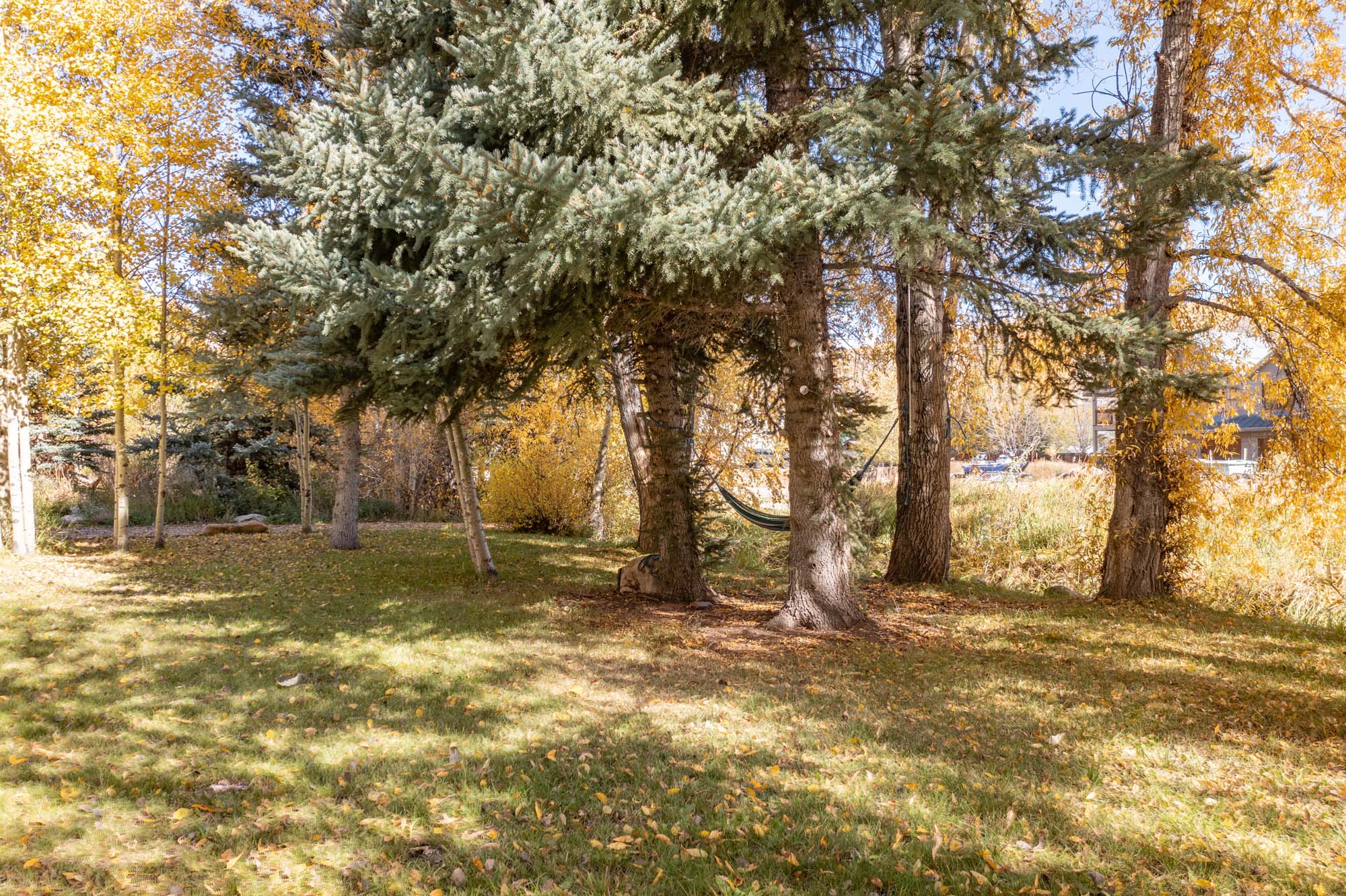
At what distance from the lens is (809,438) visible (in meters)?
6.33

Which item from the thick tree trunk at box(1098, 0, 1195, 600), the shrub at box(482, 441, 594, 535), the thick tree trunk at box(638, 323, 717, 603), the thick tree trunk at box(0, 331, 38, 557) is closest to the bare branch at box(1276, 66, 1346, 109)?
the thick tree trunk at box(1098, 0, 1195, 600)

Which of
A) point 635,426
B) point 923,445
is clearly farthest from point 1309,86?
point 635,426

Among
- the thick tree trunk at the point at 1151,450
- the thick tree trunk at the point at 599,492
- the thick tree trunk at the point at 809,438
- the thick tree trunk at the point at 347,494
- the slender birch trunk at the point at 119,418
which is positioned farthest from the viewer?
the thick tree trunk at the point at 599,492

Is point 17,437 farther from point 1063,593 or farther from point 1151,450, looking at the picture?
point 1151,450

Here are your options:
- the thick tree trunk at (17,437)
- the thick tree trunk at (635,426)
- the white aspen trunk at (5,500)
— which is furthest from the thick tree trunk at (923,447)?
the white aspen trunk at (5,500)

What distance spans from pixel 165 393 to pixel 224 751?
821 centimetres

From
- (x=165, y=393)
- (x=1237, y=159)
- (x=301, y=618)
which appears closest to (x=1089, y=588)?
(x=1237, y=159)

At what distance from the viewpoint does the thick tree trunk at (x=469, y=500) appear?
27.3 feet

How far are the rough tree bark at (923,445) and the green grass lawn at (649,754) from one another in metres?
2.23

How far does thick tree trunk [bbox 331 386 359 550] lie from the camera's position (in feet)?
37.2

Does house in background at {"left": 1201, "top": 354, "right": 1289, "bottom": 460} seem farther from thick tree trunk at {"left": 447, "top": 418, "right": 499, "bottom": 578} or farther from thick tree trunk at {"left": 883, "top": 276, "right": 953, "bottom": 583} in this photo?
thick tree trunk at {"left": 447, "top": 418, "right": 499, "bottom": 578}

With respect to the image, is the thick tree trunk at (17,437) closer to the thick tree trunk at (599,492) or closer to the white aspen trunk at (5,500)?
the white aspen trunk at (5,500)

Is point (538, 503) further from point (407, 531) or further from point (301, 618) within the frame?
point (301, 618)

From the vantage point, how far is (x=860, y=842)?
9.45ft
